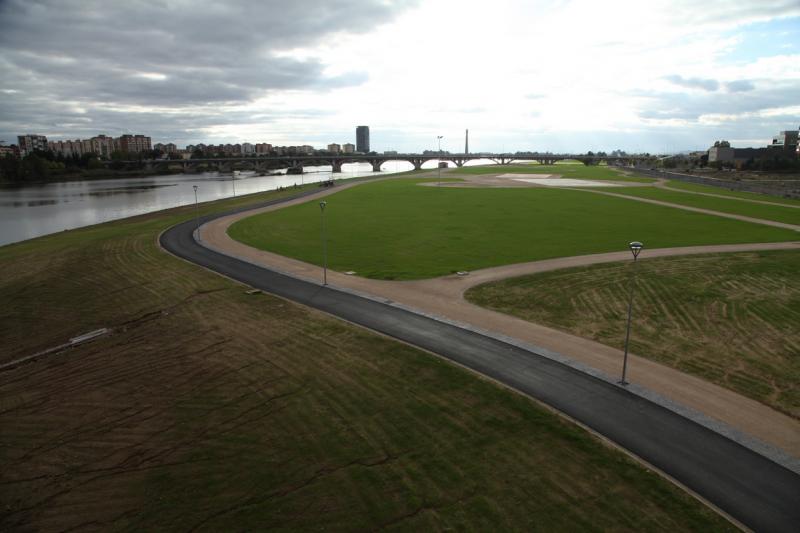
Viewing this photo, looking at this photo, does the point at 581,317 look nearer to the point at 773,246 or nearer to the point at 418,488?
the point at 418,488

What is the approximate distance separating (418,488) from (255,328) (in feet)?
37.9

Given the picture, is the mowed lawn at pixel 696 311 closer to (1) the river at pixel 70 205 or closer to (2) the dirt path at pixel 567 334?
(2) the dirt path at pixel 567 334

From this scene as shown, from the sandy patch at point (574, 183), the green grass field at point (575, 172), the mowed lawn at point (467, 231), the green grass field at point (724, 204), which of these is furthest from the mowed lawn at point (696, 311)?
the green grass field at point (575, 172)

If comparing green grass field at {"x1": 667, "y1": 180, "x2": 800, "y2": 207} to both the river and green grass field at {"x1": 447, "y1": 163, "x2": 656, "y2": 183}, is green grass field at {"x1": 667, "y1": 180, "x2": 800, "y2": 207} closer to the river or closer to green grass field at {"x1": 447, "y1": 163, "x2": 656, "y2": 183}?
green grass field at {"x1": 447, "y1": 163, "x2": 656, "y2": 183}

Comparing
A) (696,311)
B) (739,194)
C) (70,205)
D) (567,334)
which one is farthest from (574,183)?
(70,205)

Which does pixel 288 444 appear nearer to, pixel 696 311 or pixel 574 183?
pixel 696 311

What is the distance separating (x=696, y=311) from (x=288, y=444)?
18889mm

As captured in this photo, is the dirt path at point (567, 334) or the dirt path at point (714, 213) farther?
the dirt path at point (714, 213)

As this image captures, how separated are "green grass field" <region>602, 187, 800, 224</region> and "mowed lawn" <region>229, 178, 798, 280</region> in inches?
240

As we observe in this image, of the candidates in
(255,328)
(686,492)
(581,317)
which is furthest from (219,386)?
(581,317)

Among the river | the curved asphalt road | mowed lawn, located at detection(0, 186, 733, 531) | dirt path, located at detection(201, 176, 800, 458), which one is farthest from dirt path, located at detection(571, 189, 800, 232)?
the river

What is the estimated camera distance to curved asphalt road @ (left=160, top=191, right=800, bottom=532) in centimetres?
1020

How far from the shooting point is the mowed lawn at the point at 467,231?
3133 centimetres

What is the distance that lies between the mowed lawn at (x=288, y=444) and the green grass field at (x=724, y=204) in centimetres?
4855
